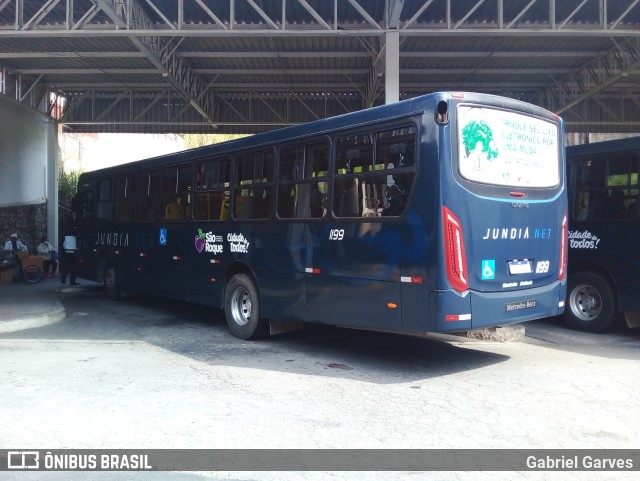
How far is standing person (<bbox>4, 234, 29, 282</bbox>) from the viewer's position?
19.1m

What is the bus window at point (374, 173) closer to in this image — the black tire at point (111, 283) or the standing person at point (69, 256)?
the black tire at point (111, 283)

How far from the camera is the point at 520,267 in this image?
728 cm

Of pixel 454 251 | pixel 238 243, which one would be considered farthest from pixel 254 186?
pixel 454 251

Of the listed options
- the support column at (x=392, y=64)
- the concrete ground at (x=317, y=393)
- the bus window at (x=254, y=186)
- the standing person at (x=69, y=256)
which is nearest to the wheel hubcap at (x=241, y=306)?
the concrete ground at (x=317, y=393)

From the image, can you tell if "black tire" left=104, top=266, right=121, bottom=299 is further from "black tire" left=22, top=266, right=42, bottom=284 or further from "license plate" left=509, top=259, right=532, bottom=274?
"license plate" left=509, top=259, right=532, bottom=274

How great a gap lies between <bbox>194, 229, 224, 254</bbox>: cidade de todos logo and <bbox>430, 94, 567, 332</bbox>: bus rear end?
453cm

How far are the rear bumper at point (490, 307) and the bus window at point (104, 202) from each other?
32.0 feet

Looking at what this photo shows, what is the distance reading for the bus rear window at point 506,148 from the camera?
6859 mm

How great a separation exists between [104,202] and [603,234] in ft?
35.3

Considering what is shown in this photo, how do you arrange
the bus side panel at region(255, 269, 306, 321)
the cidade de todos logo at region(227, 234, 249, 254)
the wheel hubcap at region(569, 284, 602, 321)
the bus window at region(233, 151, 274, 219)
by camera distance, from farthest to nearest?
the wheel hubcap at region(569, 284, 602, 321) → the cidade de todos logo at region(227, 234, 249, 254) → the bus window at region(233, 151, 274, 219) → the bus side panel at region(255, 269, 306, 321)

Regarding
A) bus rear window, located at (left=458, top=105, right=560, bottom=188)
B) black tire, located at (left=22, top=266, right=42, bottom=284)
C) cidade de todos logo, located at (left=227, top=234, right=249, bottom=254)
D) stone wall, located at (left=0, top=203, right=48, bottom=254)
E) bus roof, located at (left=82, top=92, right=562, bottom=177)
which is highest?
bus roof, located at (left=82, top=92, right=562, bottom=177)

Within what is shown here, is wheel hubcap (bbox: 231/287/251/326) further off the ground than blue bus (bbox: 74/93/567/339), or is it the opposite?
blue bus (bbox: 74/93/567/339)

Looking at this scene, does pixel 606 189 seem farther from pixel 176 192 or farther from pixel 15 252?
pixel 15 252

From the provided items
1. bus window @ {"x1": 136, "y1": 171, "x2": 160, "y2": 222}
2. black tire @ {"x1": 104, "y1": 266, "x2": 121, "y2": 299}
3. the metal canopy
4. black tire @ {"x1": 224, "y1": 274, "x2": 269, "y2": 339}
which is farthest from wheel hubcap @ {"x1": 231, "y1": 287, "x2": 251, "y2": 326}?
the metal canopy
